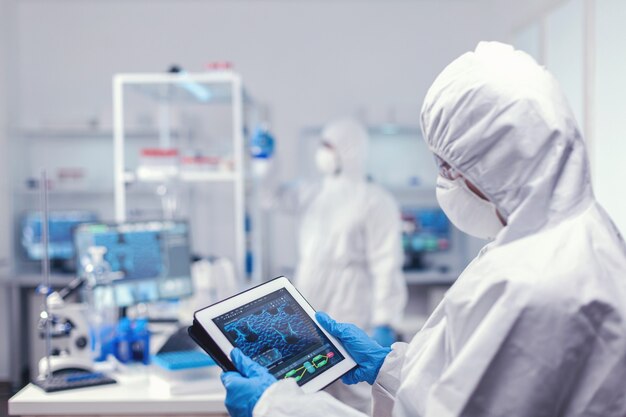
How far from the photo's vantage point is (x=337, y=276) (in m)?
3.42

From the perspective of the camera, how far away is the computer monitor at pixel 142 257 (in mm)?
2377

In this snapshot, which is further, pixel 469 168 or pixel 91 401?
pixel 91 401

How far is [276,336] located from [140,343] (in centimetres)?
107

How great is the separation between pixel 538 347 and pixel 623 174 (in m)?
1.70

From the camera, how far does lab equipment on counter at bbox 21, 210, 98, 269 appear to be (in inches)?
182

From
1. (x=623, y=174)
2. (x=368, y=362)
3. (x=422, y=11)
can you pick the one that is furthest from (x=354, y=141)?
(x=368, y=362)

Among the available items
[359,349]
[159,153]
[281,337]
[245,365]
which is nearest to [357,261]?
[159,153]

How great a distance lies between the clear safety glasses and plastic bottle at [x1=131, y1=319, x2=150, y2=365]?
141cm

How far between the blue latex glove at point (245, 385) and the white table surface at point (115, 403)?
2.41 feet

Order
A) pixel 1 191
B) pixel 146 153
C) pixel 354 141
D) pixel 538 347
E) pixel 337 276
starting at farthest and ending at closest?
pixel 1 191 → pixel 354 141 → pixel 337 276 → pixel 146 153 → pixel 538 347

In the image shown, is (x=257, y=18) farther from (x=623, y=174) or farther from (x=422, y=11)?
(x=623, y=174)

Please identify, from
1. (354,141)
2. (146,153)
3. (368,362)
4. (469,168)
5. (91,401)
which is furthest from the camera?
(354,141)

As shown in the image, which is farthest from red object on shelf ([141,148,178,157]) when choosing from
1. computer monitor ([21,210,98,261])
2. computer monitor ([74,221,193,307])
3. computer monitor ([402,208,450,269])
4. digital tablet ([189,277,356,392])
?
computer monitor ([402,208,450,269])

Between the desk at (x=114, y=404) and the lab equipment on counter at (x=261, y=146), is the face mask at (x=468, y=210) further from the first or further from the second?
the lab equipment on counter at (x=261, y=146)
